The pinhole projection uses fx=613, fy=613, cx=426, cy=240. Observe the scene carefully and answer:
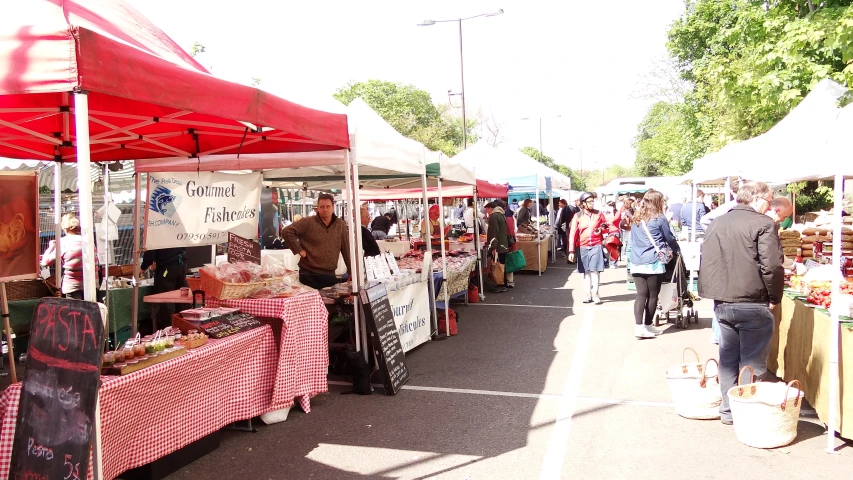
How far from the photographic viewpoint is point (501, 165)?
1725 centimetres

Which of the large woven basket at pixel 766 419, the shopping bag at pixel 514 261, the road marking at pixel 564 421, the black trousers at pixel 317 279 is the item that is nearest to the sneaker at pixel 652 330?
the road marking at pixel 564 421

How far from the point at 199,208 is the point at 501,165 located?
11.7 meters

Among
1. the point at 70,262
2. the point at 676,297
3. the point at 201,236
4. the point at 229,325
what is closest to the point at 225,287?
→ the point at 229,325

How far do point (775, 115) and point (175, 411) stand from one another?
16.2 metres

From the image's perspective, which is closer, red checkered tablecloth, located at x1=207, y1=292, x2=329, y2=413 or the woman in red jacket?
red checkered tablecloth, located at x1=207, y1=292, x2=329, y2=413

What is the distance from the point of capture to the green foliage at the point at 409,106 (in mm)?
60900

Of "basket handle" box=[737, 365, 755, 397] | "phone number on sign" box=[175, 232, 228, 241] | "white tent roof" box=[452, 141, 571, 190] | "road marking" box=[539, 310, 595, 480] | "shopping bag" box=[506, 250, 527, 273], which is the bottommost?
"road marking" box=[539, 310, 595, 480]

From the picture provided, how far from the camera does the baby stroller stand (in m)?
8.97

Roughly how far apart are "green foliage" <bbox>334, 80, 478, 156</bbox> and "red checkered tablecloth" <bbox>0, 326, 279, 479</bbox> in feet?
178

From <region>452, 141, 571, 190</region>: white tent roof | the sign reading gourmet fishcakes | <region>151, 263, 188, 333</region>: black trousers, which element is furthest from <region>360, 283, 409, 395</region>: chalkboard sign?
<region>452, 141, 571, 190</region>: white tent roof

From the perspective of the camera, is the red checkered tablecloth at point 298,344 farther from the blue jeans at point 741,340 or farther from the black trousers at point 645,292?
the black trousers at point 645,292

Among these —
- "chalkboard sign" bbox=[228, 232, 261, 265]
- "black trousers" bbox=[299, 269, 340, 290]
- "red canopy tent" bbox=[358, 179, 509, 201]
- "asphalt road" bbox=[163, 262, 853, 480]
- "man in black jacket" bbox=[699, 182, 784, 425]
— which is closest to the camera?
"asphalt road" bbox=[163, 262, 853, 480]

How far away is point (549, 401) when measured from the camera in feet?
19.1

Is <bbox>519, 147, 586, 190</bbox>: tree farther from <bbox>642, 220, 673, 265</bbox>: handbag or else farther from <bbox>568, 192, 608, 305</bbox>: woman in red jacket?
<bbox>642, 220, 673, 265</bbox>: handbag
